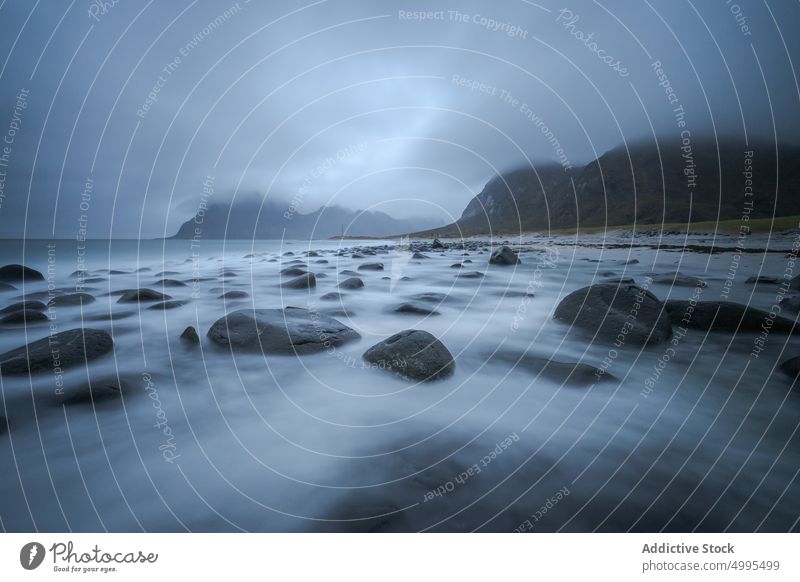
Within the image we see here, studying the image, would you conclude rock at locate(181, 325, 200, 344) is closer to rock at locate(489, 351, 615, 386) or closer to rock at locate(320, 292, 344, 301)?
rock at locate(320, 292, 344, 301)

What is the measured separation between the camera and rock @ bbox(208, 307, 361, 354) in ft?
15.0

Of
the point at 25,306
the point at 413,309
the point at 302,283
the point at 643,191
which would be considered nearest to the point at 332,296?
the point at 302,283

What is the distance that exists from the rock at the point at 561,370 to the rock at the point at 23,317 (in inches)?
328

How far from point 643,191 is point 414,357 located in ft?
318

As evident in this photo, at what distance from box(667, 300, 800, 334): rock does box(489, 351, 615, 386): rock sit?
2.59 meters

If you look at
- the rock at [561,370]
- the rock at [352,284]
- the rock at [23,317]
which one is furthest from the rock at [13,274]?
the rock at [561,370]

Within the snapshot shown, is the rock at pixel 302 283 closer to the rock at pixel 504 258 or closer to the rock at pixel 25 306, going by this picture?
the rock at pixel 25 306

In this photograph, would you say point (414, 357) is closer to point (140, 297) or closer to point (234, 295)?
point (234, 295)

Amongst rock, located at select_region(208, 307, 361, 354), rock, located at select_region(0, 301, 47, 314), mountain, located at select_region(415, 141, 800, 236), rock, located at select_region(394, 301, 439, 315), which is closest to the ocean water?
rock, located at select_region(208, 307, 361, 354)

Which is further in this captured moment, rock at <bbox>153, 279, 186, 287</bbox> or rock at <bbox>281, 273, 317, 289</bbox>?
rock at <bbox>153, 279, 186, 287</bbox>

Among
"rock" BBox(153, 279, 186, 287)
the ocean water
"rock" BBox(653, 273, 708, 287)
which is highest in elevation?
"rock" BBox(653, 273, 708, 287)

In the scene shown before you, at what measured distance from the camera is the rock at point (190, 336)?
4.87m

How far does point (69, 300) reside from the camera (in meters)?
7.43

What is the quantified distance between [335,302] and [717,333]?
6989 millimetres
